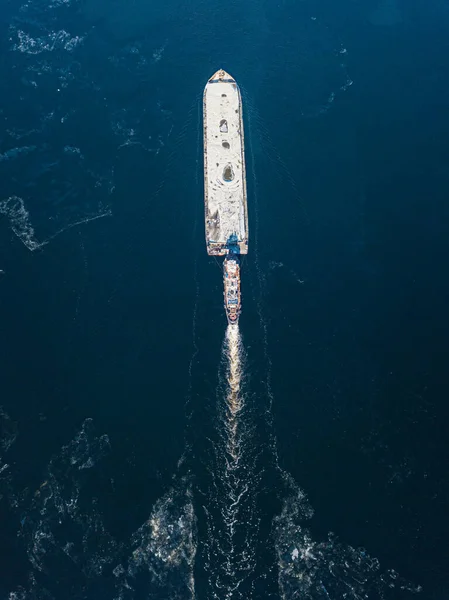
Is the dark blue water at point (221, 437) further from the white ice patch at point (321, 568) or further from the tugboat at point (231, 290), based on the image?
the tugboat at point (231, 290)

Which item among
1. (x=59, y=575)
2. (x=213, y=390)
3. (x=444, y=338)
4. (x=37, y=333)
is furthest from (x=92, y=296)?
(x=444, y=338)

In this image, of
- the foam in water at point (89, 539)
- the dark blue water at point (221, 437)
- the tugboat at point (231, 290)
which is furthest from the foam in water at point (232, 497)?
the tugboat at point (231, 290)

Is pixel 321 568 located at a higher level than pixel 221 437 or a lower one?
lower

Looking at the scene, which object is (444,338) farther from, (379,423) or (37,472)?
(37,472)

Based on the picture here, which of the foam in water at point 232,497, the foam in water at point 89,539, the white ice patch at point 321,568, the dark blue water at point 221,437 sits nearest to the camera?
the foam in water at point 232,497

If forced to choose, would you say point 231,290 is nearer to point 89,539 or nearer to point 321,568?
point 89,539

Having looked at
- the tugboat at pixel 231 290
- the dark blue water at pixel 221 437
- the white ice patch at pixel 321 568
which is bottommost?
→ the white ice patch at pixel 321 568

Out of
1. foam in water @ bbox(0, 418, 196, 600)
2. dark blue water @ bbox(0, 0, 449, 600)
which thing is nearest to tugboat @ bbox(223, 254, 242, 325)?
dark blue water @ bbox(0, 0, 449, 600)

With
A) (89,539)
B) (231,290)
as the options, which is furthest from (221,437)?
(231,290)

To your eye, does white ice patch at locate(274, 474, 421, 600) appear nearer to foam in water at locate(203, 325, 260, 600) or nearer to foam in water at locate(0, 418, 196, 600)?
foam in water at locate(203, 325, 260, 600)
